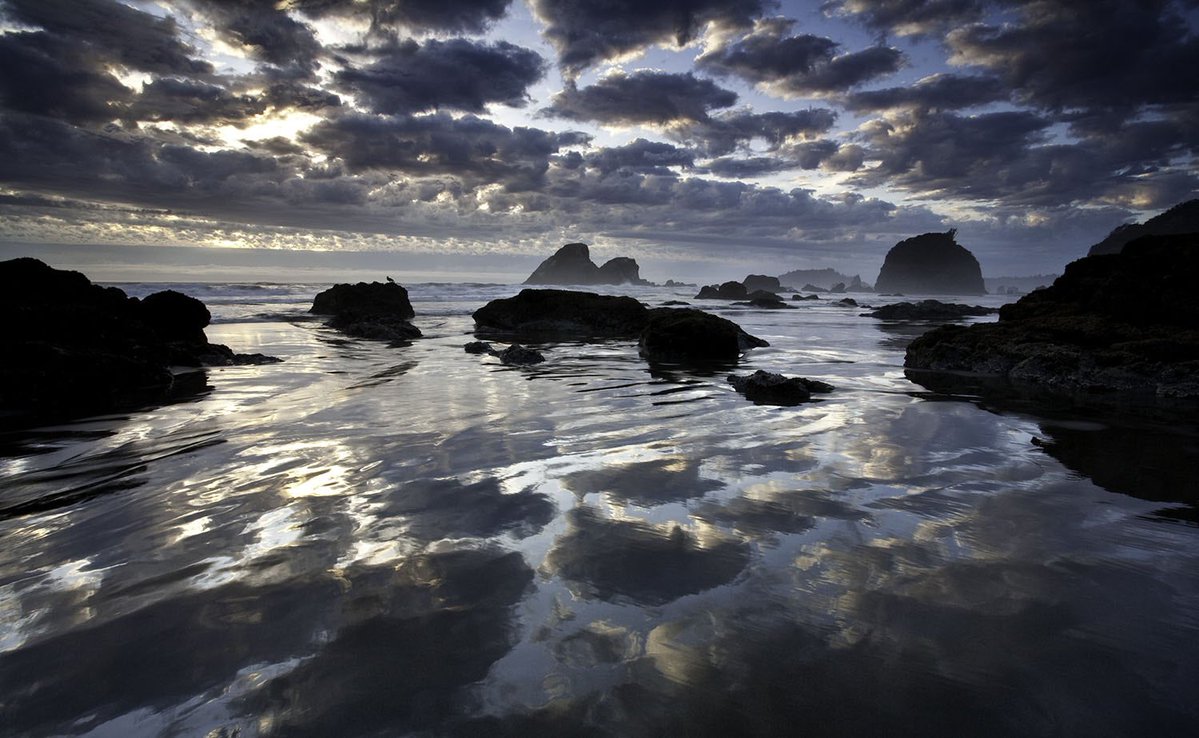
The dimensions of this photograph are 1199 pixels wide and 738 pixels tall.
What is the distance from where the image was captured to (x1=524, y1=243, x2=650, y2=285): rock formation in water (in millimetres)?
179250

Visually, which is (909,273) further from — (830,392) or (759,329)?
(830,392)

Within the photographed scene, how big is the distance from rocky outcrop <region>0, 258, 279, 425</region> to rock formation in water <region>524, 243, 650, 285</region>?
16281 centimetres

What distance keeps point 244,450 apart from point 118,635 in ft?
11.9

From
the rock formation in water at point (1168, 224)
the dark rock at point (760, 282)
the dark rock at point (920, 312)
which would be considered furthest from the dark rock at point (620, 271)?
the dark rock at point (920, 312)

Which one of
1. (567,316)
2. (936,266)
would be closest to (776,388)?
(567,316)

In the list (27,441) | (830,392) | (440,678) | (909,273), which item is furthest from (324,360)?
(909,273)

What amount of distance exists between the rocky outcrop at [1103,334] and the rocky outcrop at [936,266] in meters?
177

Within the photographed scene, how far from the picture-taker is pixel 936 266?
173125 mm

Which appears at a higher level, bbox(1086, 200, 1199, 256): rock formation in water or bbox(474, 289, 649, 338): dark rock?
bbox(1086, 200, 1199, 256): rock formation in water

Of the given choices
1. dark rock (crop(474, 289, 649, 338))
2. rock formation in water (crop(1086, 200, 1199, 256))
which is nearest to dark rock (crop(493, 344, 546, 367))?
dark rock (crop(474, 289, 649, 338))

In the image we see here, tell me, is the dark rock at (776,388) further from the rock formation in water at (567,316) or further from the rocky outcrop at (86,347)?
the rocky outcrop at (86,347)

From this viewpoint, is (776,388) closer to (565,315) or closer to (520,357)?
(520,357)

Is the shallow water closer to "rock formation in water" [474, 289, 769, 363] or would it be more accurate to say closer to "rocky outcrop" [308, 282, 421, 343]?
"rock formation in water" [474, 289, 769, 363]

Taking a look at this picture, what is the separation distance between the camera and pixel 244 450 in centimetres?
594
